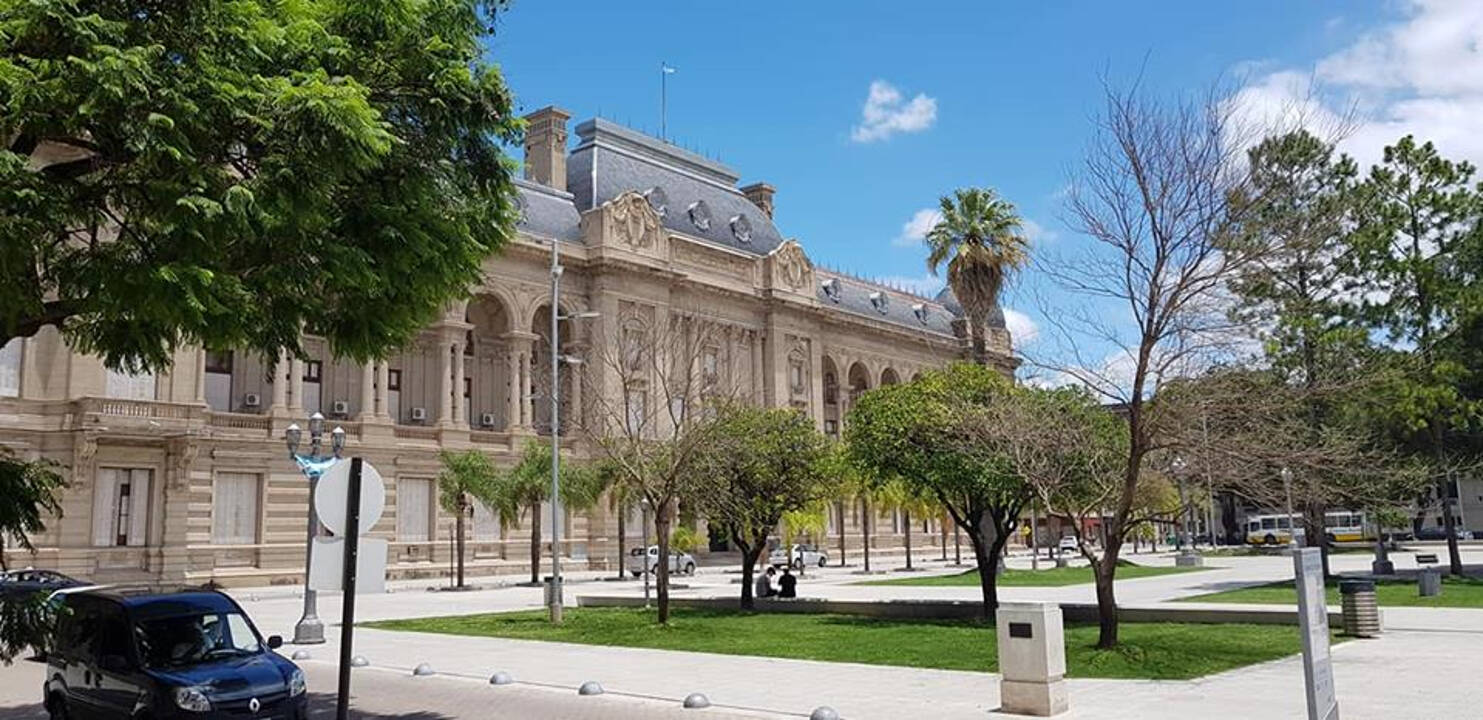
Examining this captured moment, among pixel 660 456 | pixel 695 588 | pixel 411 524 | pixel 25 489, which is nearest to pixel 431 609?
pixel 660 456

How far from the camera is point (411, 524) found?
45156 mm

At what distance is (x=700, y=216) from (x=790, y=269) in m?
6.25

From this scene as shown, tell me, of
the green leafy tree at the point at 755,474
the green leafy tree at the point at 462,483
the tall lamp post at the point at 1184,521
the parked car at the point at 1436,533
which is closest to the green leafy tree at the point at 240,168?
the tall lamp post at the point at 1184,521

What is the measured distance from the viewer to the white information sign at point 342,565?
27.9ft

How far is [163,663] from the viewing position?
10469 millimetres

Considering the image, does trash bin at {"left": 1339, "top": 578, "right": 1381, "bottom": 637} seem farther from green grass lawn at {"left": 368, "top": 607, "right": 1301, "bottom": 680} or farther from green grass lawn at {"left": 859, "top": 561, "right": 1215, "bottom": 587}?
green grass lawn at {"left": 859, "top": 561, "right": 1215, "bottom": 587}

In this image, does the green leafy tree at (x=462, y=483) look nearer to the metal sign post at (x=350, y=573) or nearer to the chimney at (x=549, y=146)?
the chimney at (x=549, y=146)

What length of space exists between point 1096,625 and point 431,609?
17.3m

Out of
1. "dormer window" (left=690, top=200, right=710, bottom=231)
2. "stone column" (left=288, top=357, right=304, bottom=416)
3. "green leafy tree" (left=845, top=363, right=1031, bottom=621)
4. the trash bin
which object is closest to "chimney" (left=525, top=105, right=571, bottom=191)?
"dormer window" (left=690, top=200, right=710, bottom=231)

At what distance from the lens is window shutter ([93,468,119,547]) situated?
A: 36250mm

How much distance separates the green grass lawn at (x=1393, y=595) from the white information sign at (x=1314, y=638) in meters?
18.5

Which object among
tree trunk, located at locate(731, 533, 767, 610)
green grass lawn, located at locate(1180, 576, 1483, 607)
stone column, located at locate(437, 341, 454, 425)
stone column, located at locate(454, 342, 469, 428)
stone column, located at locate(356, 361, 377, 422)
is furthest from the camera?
stone column, located at locate(454, 342, 469, 428)

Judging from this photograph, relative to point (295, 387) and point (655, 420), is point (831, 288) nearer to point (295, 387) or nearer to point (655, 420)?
point (295, 387)

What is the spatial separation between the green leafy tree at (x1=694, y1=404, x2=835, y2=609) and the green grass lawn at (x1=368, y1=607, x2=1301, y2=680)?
92.1 inches
